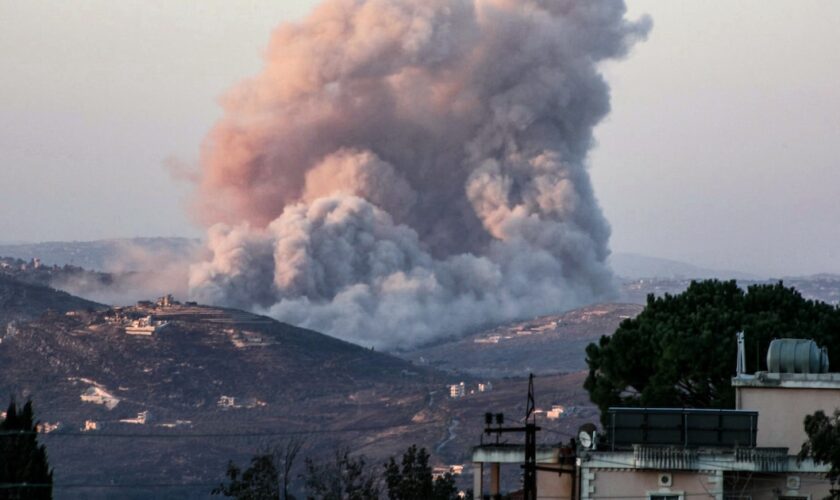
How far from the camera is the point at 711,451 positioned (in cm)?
3431

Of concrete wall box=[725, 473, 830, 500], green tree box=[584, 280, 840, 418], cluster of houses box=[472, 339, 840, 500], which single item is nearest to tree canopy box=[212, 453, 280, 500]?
green tree box=[584, 280, 840, 418]

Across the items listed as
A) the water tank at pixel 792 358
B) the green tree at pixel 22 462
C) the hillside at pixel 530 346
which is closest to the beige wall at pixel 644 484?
the water tank at pixel 792 358

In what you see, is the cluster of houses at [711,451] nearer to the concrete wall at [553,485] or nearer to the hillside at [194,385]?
the concrete wall at [553,485]

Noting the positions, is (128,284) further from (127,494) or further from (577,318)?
(127,494)

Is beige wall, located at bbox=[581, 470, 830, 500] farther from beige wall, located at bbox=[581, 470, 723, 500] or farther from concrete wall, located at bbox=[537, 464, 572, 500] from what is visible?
concrete wall, located at bbox=[537, 464, 572, 500]

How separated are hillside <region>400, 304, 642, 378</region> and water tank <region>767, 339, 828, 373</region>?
117447 millimetres

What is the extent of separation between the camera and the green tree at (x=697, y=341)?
5059 cm

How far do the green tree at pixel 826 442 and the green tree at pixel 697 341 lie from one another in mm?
15087

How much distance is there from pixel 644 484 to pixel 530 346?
13446 cm

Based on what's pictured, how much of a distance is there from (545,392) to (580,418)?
11.6 metres

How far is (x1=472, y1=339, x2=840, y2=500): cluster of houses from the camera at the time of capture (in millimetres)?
34125

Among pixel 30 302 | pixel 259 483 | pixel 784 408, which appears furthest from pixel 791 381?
pixel 30 302

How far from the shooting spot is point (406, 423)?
133750mm

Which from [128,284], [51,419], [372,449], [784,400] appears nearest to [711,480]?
[784,400]
